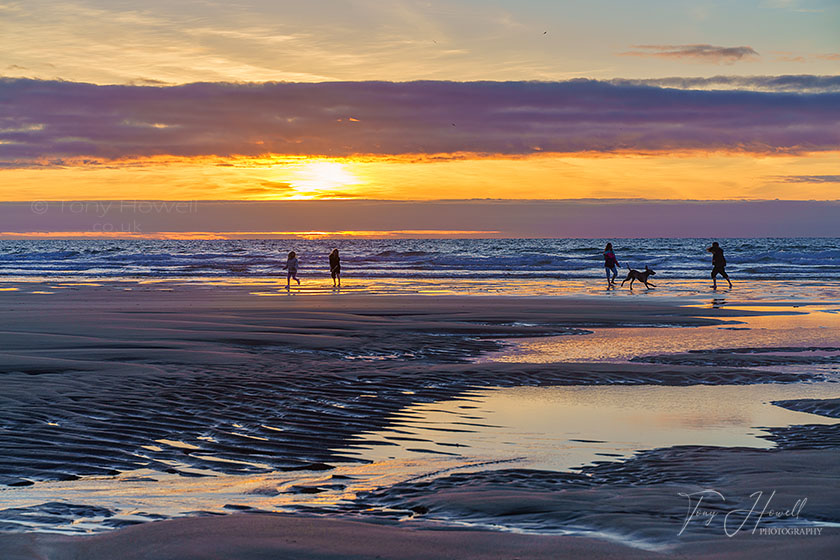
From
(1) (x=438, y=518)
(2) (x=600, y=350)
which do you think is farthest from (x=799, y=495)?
(2) (x=600, y=350)

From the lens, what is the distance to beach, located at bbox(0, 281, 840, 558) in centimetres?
420

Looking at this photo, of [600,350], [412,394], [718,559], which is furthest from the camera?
[600,350]

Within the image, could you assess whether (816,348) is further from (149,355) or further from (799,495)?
(149,355)

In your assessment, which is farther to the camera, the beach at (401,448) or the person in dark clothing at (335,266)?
A: the person in dark clothing at (335,266)

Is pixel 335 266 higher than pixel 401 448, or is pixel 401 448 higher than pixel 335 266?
pixel 335 266

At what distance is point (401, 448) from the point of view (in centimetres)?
646

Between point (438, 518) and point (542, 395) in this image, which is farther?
point (542, 395)

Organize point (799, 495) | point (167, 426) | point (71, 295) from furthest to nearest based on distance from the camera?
point (71, 295), point (167, 426), point (799, 495)

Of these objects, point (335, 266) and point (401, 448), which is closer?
point (401, 448)

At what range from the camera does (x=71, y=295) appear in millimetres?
25719

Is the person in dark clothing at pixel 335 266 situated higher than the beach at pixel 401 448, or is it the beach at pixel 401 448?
the person in dark clothing at pixel 335 266

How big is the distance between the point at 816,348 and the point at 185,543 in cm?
1155

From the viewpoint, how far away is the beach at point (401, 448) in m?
4.20

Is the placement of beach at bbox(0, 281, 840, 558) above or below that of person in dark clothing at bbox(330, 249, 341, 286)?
below
